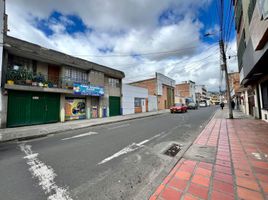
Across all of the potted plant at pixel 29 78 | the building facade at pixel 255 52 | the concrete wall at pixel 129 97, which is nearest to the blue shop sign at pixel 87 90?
the potted plant at pixel 29 78

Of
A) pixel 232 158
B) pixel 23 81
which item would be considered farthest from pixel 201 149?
pixel 23 81

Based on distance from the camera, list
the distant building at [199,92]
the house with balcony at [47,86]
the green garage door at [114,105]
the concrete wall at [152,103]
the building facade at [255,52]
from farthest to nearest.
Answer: the distant building at [199,92] → the concrete wall at [152,103] → the green garage door at [114,105] → the house with balcony at [47,86] → the building facade at [255,52]

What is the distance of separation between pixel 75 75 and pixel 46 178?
44.2 ft

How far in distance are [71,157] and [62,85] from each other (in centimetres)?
1111

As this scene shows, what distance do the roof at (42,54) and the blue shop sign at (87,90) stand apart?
2.32m

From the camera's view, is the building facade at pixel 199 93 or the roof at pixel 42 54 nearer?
the roof at pixel 42 54

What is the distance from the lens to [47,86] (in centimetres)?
1163

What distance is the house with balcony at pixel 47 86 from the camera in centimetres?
977

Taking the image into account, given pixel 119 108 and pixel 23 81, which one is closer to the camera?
pixel 23 81

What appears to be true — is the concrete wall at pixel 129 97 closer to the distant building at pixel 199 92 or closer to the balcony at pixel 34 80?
the balcony at pixel 34 80

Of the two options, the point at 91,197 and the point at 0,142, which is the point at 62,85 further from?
the point at 91,197

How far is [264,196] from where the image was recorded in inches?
83.7

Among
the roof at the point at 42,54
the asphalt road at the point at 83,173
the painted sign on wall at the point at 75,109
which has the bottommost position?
the asphalt road at the point at 83,173

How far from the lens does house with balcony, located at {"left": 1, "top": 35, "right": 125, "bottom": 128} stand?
32.0 ft
